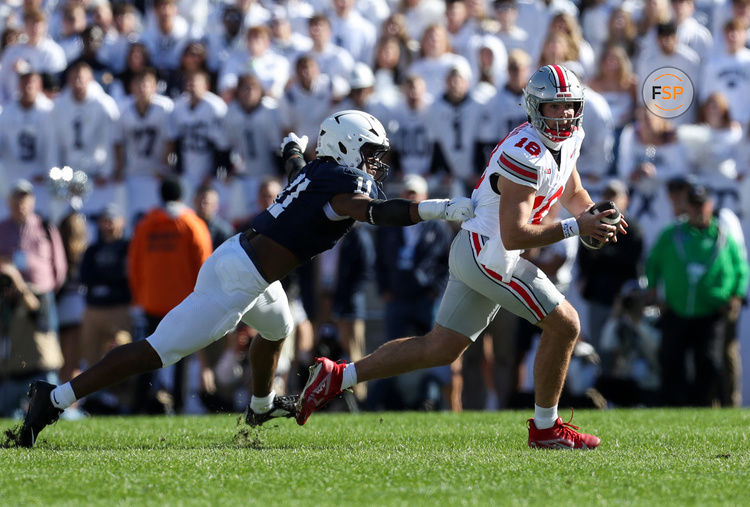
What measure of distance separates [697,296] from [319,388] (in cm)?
479

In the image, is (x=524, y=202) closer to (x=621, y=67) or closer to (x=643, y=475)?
(x=643, y=475)

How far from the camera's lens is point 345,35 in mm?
13375

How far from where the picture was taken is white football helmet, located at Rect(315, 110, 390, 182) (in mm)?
6457

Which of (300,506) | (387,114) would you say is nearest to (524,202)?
(300,506)

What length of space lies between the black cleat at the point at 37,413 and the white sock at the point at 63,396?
3 centimetres

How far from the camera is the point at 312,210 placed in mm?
6355

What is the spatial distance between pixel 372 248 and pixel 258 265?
4.52 m

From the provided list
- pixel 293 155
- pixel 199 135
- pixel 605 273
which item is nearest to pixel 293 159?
pixel 293 155

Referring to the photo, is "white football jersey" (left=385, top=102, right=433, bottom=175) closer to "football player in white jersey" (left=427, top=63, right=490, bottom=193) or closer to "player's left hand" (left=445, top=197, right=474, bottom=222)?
"football player in white jersey" (left=427, top=63, right=490, bottom=193)

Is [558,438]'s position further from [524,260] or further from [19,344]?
[19,344]

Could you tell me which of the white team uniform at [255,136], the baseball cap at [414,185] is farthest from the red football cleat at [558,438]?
the white team uniform at [255,136]

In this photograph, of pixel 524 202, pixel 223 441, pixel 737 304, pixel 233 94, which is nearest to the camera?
pixel 524 202

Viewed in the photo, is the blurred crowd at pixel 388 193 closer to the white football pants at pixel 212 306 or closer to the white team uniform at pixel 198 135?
the white team uniform at pixel 198 135

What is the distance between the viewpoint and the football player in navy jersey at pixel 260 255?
630 centimetres
